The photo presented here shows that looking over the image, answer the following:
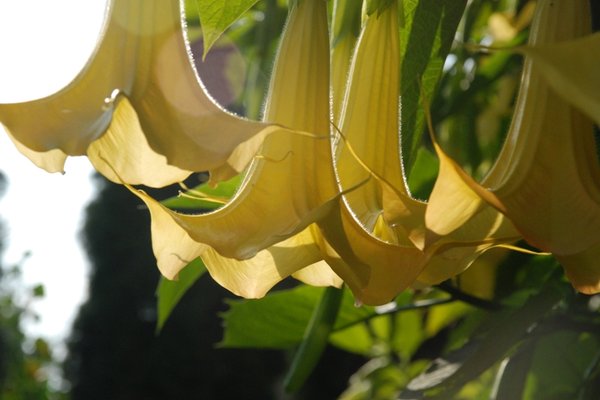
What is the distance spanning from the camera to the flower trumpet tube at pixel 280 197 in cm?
35

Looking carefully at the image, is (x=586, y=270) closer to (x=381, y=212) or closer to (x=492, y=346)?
(x=381, y=212)

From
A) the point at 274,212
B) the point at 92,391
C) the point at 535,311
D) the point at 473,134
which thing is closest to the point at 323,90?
the point at 274,212

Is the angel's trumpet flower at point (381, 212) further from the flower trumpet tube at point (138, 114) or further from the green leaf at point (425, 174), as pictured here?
the green leaf at point (425, 174)

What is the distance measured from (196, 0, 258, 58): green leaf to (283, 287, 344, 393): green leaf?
0.27 meters

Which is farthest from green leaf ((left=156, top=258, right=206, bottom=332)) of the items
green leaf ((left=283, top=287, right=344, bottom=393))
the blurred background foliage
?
green leaf ((left=283, top=287, right=344, bottom=393))

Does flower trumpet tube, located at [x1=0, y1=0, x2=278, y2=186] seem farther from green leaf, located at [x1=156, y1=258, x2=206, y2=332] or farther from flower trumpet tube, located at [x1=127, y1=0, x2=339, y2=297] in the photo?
green leaf, located at [x1=156, y1=258, x2=206, y2=332]

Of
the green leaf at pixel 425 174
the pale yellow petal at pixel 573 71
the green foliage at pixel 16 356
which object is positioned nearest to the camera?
the pale yellow petal at pixel 573 71

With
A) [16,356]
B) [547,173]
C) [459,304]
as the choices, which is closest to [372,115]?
[547,173]

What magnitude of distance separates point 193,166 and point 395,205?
0.08m

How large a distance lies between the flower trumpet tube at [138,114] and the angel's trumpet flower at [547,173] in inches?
3.8

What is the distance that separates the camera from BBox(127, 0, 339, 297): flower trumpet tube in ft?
1.16

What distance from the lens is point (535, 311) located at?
63cm

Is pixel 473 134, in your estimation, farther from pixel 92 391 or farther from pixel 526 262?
pixel 92 391

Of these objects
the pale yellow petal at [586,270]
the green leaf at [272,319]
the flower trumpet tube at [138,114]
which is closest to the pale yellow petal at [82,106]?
the flower trumpet tube at [138,114]
